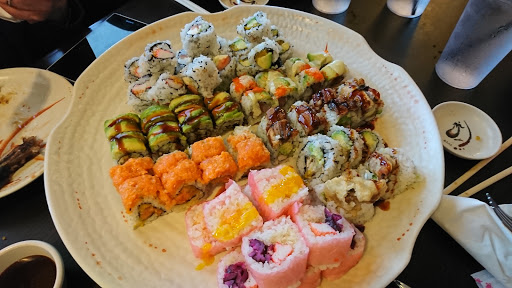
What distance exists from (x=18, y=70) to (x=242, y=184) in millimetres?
2039

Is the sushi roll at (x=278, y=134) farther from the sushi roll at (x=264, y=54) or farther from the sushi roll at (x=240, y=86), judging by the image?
the sushi roll at (x=264, y=54)

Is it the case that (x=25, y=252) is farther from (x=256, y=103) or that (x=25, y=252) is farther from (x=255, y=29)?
(x=255, y=29)

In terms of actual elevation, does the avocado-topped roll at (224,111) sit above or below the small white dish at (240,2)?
below

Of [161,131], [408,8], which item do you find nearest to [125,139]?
[161,131]

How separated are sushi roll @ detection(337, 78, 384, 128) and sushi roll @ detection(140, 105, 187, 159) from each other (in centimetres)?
111

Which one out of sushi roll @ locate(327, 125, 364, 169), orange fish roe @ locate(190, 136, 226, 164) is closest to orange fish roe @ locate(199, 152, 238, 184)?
orange fish roe @ locate(190, 136, 226, 164)

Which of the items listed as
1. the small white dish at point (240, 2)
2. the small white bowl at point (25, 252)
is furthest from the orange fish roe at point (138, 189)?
the small white dish at point (240, 2)

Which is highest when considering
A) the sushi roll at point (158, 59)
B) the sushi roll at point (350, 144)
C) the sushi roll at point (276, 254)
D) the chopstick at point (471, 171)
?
the sushi roll at point (158, 59)

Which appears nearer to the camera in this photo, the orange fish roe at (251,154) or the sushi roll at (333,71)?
the orange fish roe at (251,154)

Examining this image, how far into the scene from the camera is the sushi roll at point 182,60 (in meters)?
2.41

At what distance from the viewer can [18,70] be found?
2613 millimetres

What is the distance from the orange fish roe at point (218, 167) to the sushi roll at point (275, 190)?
15 cm

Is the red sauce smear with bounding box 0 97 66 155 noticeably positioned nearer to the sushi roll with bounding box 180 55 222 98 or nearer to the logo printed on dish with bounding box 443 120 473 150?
the sushi roll with bounding box 180 55 222 98

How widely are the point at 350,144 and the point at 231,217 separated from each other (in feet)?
2.94
